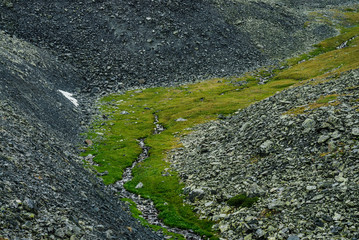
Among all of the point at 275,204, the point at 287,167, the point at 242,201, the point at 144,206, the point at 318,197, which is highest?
the point at 318,197

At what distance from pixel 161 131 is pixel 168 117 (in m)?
8.24

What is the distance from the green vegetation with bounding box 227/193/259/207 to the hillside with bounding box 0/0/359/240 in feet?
0.83

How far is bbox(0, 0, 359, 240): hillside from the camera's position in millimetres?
23297

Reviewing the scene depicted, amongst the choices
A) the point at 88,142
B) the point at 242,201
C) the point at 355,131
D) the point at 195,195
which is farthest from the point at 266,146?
the point at 88,142

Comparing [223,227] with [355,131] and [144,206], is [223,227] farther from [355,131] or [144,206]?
[355,131]

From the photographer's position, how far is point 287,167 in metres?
30.4

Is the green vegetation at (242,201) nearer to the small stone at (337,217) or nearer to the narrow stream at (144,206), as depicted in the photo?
the narrow stream at (144,206)

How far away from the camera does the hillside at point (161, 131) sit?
2330 cm

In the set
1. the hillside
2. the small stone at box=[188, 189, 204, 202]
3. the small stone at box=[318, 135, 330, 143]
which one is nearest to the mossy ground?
the hillside

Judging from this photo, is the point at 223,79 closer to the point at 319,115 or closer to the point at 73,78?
the point at 73,78

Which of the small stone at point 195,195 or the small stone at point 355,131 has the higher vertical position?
the small stone at point 355,131

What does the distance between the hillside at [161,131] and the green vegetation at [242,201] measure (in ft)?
0.83

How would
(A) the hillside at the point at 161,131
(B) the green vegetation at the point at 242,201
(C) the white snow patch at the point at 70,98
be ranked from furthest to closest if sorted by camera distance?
1. (C) the white snow patch at the point at 70,98
2. (B) the green vegetation at the point at 242,201
3. (A) the hillside at the point at 161,131

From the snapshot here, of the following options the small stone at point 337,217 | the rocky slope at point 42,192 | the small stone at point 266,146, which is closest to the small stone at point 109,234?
the rocky slope at point 42,192
